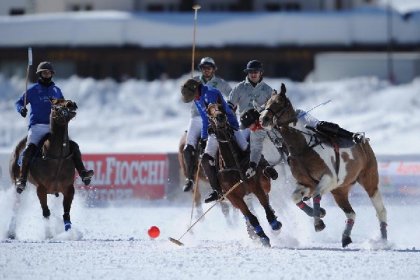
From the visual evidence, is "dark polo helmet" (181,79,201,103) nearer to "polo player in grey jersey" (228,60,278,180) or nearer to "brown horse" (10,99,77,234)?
"polo player in grey jersey" (228,60,278,180)

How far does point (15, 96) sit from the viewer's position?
1624 inches

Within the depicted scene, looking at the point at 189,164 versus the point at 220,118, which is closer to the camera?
the point at 220,118

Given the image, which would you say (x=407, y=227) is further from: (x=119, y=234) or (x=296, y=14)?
(x=296, y=14)

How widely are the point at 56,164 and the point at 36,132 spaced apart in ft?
2.03

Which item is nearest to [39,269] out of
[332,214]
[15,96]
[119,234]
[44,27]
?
[119,234]

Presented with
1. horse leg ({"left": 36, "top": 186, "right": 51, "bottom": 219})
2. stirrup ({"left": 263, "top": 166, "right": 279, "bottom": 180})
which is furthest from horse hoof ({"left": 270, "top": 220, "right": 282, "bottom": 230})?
horse leg ({"left": 36, "top": 186, "right": 51, "bottom": 219})

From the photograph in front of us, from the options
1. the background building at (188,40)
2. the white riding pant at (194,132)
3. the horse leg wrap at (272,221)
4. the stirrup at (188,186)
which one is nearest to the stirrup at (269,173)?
the horse leg wrap at (272,221)

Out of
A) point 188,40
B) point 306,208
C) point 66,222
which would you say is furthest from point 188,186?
point 188,40

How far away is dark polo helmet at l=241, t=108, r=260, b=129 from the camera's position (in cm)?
1516

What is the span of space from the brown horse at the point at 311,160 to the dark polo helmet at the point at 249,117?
0.64 m

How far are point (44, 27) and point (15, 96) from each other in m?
4.70

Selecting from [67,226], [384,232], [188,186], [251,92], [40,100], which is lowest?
[67,226]

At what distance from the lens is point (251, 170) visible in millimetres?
14742

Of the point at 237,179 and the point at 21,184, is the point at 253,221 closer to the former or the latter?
the point at 237,179
